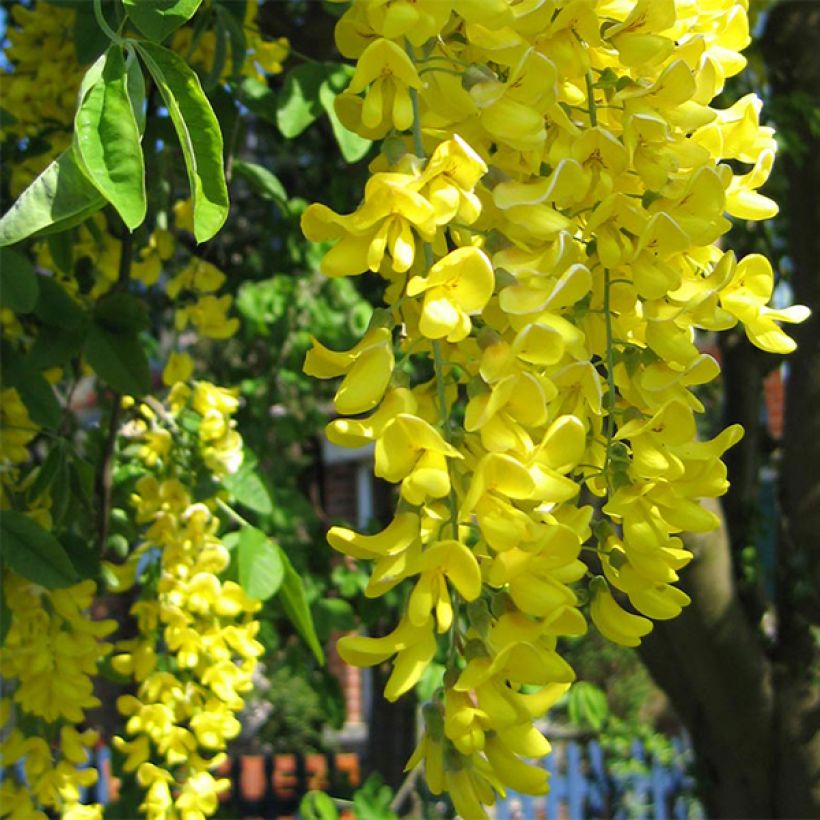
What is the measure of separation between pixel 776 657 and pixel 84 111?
7.73 ft

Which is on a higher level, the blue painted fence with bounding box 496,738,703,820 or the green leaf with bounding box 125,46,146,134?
the green leaf with bounding box 125,46,146,134

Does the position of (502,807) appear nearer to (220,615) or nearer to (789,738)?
(789,738)

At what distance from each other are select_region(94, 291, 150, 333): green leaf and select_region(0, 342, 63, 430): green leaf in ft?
Answer: 0.35

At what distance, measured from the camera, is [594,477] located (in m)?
0.81

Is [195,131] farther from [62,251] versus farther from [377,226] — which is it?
[62,251]

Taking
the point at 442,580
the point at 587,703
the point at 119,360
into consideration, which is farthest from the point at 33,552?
the point at 587,703

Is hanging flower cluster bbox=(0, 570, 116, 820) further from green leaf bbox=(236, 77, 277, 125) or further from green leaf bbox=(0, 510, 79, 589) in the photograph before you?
green leaf bbox=(236, 77, 277, 125)

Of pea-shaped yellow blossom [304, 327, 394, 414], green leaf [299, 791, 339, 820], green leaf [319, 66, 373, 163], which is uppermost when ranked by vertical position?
green leaf [319, 66, 373, 163]

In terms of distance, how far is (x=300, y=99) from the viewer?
172 centimetres

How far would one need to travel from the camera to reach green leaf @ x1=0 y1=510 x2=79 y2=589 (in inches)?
50.2

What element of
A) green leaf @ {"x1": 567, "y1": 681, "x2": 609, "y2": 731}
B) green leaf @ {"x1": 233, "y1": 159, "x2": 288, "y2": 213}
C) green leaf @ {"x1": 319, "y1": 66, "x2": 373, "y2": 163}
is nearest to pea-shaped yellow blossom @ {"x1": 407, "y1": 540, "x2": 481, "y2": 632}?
green leaf @ {"x1": 319, "y1": 66, "x2": 373, "y2": 163}

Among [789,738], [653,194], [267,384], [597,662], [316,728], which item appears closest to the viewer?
[653,194]

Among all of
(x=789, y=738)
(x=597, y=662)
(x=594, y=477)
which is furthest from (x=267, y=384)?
(x=597, y=662)

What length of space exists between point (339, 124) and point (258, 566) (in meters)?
0.60
